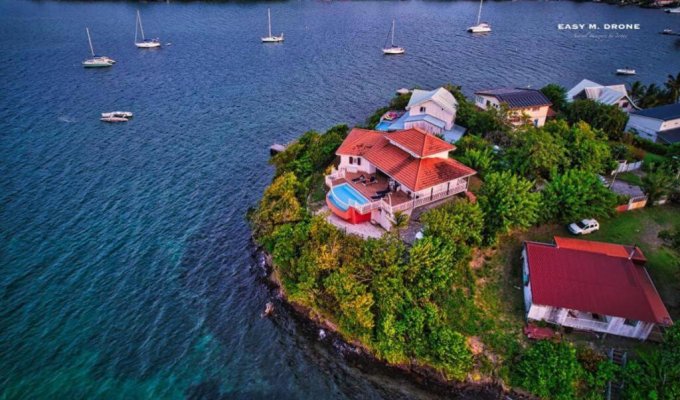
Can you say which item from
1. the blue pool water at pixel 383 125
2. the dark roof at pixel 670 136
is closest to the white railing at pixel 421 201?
the blue pool water at pixel 383 125

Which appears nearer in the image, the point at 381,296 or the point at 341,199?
the point at 381,296

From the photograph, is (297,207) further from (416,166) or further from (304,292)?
(416,166)

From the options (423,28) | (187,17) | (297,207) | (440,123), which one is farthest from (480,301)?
(187,17)

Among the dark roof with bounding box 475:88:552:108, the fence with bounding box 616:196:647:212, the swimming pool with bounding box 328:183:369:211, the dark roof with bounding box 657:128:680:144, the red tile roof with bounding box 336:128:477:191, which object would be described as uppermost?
the dark roof with bounding box 475:88:552:108

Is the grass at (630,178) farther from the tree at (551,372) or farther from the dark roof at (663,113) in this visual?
the tree at (551,372)

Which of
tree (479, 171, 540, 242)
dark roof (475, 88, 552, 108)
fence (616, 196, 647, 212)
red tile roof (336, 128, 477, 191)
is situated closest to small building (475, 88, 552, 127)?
dark roof (475, 88, 552, 108)

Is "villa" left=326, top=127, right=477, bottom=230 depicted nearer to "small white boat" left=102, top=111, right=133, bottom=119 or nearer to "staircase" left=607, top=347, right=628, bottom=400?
"staircase" left=607, top=347, right=628, bottom=400
